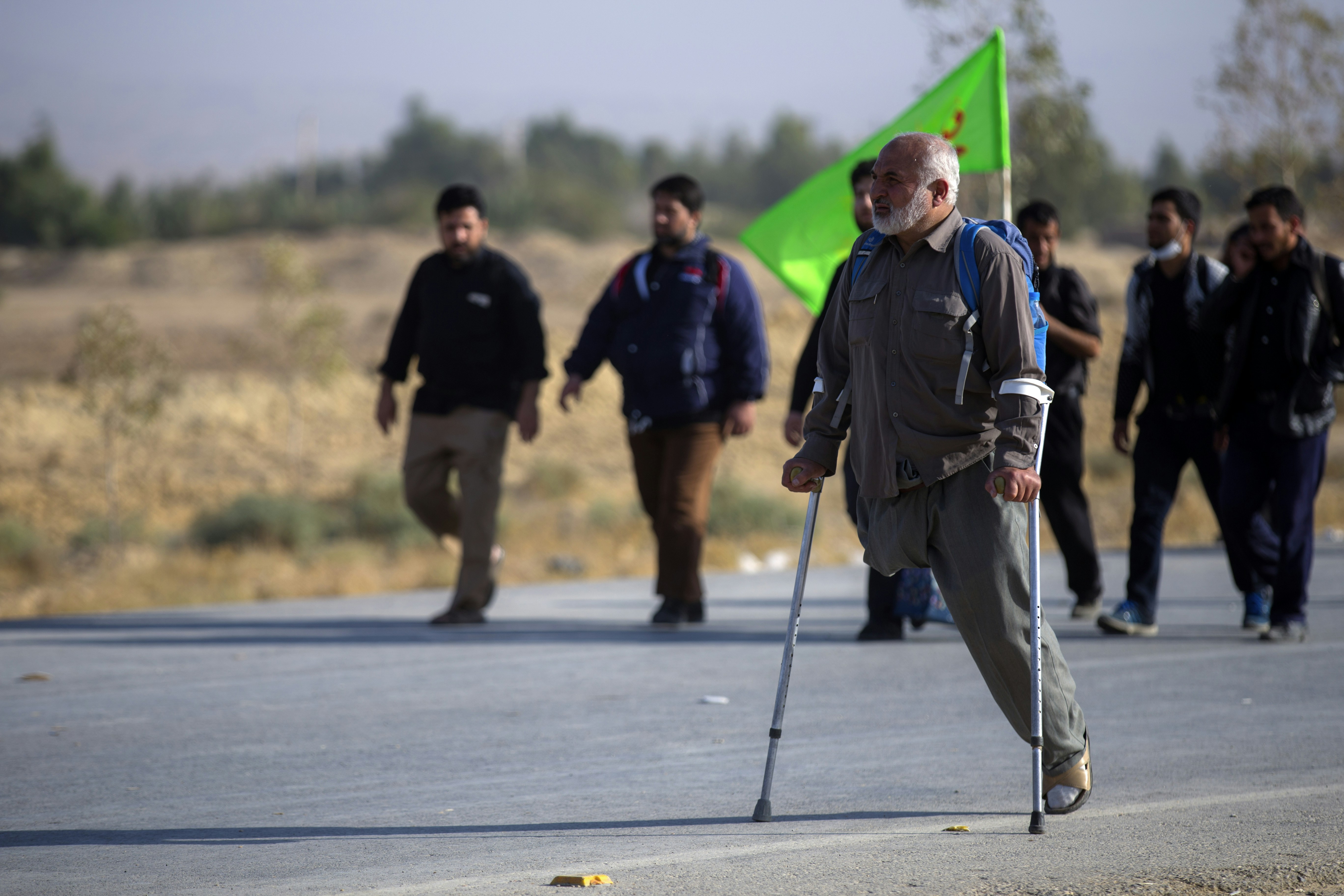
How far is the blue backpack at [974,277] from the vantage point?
14.4 feet

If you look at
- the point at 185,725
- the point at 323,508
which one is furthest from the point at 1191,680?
the point at 323,508

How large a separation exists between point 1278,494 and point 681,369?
10.9 feet

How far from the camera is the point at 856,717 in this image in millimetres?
6223

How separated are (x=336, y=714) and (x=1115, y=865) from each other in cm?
368

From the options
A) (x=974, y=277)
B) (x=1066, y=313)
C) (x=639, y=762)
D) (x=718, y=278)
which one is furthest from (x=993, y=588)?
(x=718, y=278)

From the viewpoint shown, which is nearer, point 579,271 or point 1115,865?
point 1115,865

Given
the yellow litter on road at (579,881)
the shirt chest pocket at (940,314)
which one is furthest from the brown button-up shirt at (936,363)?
the yellow litter on road at (579,881)

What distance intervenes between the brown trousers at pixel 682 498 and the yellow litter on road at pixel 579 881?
490cm

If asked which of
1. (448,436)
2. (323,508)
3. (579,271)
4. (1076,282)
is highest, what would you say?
(579,271)

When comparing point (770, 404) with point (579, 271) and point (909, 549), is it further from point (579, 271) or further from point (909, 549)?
point (909, 549)

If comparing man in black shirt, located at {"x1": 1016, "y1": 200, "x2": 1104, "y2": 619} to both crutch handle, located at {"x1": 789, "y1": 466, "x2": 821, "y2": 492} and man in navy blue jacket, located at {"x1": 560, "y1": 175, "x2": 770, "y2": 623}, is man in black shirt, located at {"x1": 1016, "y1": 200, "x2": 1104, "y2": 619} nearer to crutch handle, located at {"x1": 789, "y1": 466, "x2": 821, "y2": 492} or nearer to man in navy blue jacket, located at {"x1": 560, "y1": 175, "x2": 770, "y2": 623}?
man in navy blue jacket, located at {"x1": 560, "y1": 175, "x2": 770, "y2": 623}

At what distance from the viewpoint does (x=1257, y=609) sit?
829 centimetres

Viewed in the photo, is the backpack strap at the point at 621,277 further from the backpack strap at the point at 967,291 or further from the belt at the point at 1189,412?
the backpack strap at the point at 967,291

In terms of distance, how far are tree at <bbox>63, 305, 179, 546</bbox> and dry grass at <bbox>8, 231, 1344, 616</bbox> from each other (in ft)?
5.38
